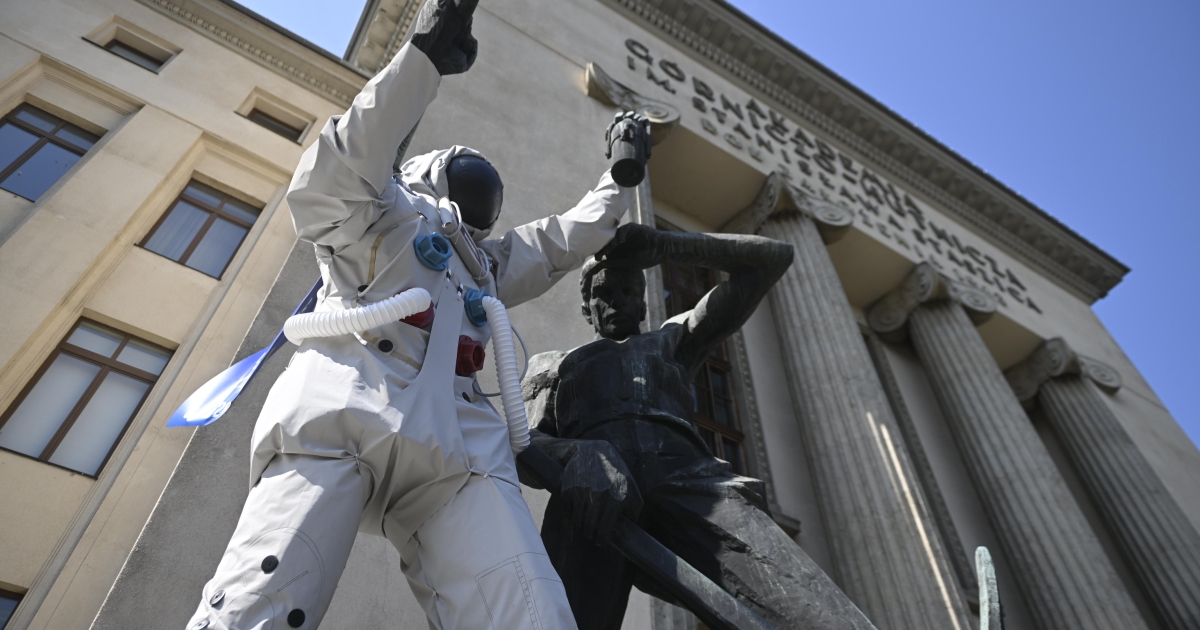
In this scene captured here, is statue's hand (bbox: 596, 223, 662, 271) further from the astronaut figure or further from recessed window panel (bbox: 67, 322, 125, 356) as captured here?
recessed window panel (bbox: 67, 322, 125, 356)

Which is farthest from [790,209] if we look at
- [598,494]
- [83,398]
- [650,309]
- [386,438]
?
[386,438]

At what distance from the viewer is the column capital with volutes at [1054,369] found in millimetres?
15320

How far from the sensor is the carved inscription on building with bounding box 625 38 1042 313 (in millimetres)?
12898

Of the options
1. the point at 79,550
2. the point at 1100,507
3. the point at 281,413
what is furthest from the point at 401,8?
the point at 1100,507

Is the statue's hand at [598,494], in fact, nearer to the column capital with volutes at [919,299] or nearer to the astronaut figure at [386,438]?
the astronaut figure at [386,438]

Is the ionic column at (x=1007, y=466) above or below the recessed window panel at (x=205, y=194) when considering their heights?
above

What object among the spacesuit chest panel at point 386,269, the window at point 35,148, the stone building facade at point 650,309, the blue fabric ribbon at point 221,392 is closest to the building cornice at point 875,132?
the stone building facade at point 650,309

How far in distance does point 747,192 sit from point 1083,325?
9582mm

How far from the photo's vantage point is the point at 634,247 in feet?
12.1

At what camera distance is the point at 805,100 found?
15516 millimetres

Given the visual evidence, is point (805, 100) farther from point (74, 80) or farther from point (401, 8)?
point (74, 80)

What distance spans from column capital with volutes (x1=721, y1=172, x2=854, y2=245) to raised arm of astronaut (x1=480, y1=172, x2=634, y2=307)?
9531 millimetres

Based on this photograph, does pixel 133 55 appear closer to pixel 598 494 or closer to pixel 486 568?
pixel 598 494

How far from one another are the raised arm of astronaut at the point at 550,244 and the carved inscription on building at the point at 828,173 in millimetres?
8975
